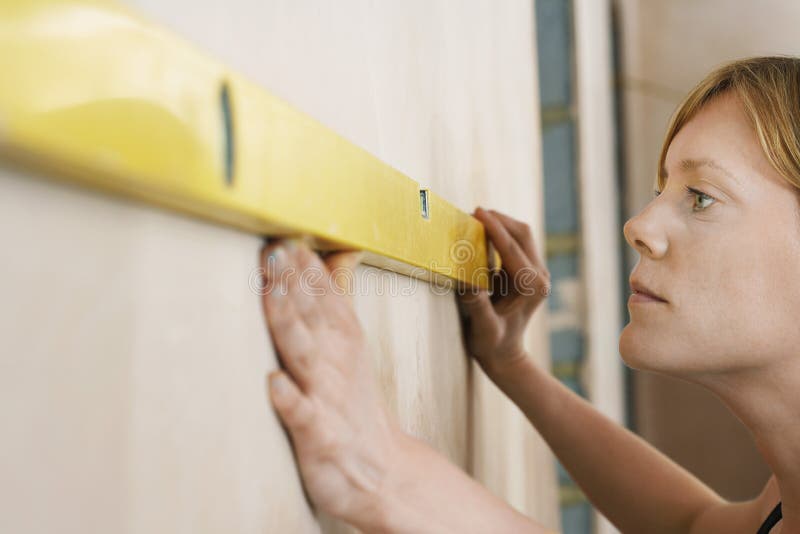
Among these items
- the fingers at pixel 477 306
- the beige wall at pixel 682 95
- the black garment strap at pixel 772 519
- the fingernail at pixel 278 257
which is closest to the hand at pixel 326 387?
the fingernail at pixel 278 257

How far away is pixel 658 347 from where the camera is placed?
0.70 meters

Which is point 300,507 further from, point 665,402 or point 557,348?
point 665,402

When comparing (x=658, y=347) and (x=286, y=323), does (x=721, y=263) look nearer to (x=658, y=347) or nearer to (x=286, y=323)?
(x=658, y=347)

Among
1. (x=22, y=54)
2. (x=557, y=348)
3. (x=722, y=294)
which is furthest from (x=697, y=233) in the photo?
(x=557, y=348)

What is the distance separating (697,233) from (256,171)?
20.5 inches

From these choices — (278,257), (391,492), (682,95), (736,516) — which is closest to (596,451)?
(736,516)

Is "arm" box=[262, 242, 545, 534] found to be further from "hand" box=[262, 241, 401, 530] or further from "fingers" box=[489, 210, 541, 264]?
"fingers" box=[489, 210, 541, 264]

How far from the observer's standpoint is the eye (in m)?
0.69

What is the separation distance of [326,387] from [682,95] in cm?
178

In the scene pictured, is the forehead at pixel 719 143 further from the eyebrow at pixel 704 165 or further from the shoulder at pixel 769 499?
the shoulder at pixel 769 499

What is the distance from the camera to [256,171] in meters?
0.29

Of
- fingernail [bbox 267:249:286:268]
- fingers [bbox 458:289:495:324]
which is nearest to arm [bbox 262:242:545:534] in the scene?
fingernail [bbox 267:249:286:268]

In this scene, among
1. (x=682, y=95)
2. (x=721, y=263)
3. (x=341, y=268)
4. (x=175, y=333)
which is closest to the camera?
(x=175, y=333)

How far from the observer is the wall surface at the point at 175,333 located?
22 centimetres
